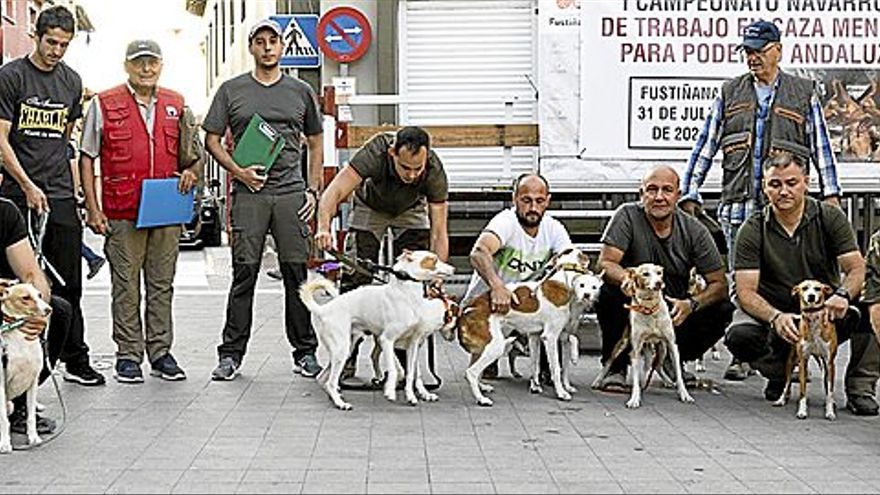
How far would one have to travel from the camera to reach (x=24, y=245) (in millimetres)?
6855

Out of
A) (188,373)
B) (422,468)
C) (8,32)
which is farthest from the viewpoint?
(8,32)

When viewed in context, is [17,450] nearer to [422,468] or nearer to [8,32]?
[422,468]

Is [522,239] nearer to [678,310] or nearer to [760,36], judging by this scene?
[678,310]

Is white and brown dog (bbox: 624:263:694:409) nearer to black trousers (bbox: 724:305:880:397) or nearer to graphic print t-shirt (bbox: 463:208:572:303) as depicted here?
black trousers (bbox: 724:305:880:397)

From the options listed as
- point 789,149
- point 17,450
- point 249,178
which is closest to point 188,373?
point 249,178

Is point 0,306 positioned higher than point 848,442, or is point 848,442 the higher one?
point 0,306

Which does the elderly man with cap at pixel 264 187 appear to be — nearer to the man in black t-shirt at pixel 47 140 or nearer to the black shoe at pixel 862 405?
the man in black t-shirt at pixel 47 140

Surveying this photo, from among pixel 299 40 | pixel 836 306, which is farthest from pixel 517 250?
pixel 299 40

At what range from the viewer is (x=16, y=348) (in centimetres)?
638

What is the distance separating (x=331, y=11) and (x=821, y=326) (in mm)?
6100

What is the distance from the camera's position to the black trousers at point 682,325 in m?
8.09

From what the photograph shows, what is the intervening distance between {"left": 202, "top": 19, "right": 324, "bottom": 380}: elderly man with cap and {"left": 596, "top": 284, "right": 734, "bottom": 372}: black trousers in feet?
5.96

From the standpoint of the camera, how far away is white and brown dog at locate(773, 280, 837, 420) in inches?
285

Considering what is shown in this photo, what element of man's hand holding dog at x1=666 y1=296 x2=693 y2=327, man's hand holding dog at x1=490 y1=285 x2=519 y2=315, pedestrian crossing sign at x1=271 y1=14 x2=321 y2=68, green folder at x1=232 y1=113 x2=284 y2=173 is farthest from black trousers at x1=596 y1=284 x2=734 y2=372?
pedestrian crossing sign at x1=271 y1=14 x2=321 y2=68
